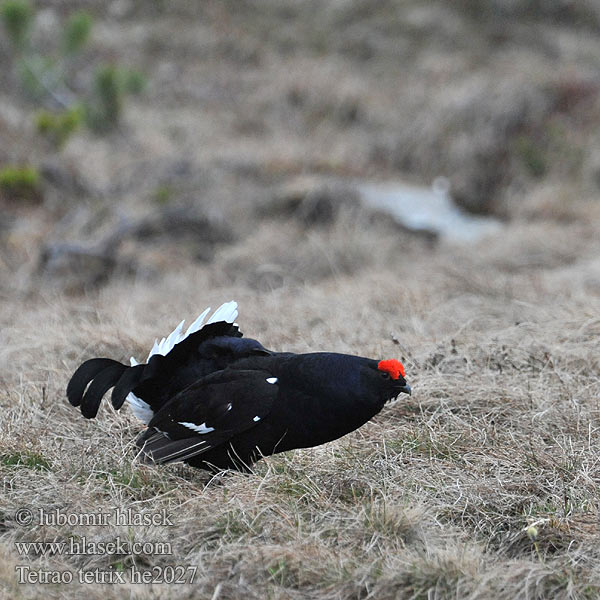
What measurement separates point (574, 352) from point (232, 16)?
18697mm

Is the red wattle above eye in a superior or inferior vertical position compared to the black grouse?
superior

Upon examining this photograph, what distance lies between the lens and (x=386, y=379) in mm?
3256

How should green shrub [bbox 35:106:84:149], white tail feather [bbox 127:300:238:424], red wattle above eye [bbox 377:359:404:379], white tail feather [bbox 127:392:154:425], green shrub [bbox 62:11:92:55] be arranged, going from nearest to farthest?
red wattle above eye [bbox 377:359:404:379], white tail feather [bbox 127:300:238:424], white tail feather [bbox 127:392:154:425], green shrub [bbox 35:106:84:149], green shrub [bbox 62:11:92:55]

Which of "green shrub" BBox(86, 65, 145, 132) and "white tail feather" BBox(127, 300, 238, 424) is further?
"green shrub" BBox(86, 65, 145, 132)

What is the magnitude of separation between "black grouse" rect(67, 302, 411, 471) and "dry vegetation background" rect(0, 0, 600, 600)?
0.16 metres

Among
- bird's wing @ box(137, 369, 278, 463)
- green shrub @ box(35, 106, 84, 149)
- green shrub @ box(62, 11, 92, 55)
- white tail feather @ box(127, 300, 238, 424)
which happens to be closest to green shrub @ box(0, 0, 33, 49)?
green shrub @ box(62, 11, 92, 55)

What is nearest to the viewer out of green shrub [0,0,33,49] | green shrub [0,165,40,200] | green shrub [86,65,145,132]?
green shrub [0,165,40,200]

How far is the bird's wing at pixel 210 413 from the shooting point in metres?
3.36

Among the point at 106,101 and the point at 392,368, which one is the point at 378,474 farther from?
the point at 106,101

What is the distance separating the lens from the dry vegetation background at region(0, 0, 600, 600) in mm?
2980

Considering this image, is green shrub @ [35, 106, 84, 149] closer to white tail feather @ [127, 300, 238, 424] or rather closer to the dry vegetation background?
the dry vegetation background

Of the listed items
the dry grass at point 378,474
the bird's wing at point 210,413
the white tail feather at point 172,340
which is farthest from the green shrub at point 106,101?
the bird's wing at point 210,413

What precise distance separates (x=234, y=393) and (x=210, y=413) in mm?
129

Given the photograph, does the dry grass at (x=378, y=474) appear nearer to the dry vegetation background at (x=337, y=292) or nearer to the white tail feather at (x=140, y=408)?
the dry vegetation background at (x=337, y=292)
